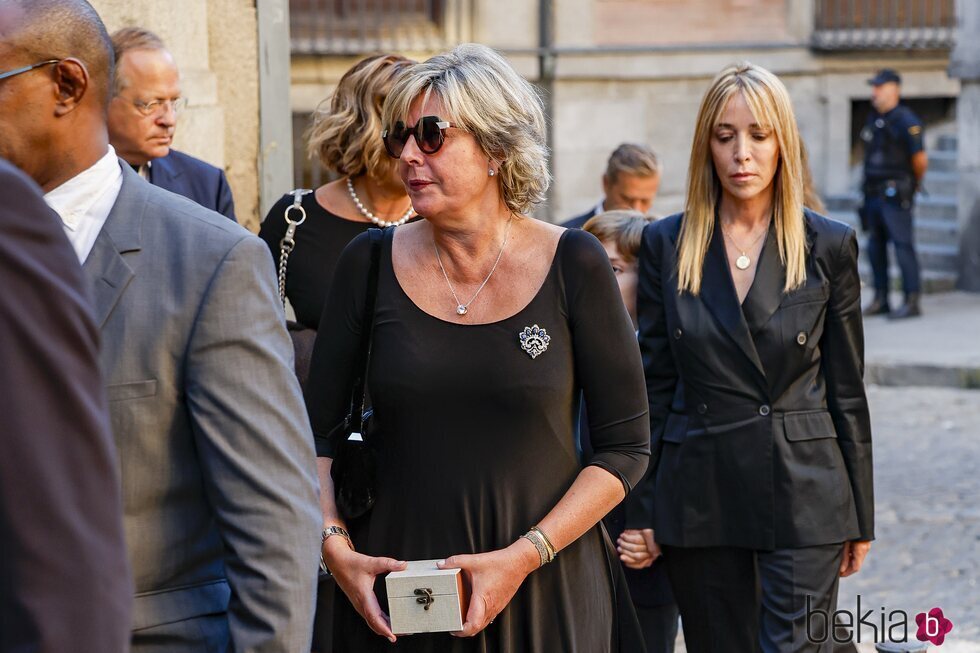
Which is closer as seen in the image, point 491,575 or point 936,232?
point 491,575

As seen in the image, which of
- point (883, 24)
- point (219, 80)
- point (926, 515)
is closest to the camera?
point (219, 80)

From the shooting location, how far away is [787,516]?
14.3 feet

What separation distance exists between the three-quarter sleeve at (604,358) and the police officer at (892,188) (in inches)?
422

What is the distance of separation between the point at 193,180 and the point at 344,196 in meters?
0.80

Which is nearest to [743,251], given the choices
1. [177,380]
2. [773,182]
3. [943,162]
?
[773,182]

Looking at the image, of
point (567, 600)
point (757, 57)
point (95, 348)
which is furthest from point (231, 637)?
point (757, 57)

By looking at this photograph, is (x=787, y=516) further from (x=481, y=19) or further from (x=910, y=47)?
(x=910, y=47)

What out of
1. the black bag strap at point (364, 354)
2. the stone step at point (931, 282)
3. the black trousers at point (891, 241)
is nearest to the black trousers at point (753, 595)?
the black bag strap at point (364, 354)

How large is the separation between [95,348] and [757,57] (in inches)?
631

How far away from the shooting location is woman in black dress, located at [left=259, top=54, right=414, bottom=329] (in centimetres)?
460

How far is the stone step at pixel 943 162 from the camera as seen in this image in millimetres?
17188

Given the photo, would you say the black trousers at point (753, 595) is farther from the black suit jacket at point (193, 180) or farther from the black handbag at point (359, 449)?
the black suit jacket at point (193, 180)

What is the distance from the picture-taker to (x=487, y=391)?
127 inches

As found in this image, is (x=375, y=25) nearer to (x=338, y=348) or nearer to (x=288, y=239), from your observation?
(x=288, y=239)
